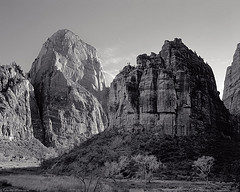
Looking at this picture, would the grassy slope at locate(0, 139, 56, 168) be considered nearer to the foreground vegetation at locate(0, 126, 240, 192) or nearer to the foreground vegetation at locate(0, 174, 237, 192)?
the foreground vegetation at locate(0, 126, 240, 192)

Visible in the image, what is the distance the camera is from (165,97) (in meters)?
121

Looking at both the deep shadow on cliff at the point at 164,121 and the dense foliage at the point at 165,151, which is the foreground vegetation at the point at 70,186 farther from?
the deep shadow on cliff at the point at 164,121

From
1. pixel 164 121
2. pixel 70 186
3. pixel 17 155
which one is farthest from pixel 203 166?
pixel 17 155

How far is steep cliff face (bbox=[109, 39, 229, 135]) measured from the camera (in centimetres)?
12019

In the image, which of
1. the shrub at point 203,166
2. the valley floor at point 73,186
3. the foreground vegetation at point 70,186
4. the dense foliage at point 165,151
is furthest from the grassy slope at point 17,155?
the foreground vegetation at point 70,186

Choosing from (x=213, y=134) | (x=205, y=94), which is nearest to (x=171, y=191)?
(x=213, y=134)

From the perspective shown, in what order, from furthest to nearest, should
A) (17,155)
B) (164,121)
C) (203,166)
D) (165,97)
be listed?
(17,155) < (165,97) < (164,121) < (203,166)

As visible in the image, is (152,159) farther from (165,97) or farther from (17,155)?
(17,155)

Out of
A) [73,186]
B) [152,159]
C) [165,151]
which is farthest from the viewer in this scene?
[165,151]

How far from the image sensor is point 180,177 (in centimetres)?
9525

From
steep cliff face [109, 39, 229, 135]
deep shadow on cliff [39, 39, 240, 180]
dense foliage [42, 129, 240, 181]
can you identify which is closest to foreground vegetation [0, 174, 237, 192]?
dense foliage [42, 129, 240, 181]

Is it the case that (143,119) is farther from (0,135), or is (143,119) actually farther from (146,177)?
(0,135)

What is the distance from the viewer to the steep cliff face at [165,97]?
12019 cm

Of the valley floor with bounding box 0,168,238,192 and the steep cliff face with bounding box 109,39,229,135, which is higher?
the steep cliff face with bounding box 109,39,229,135
